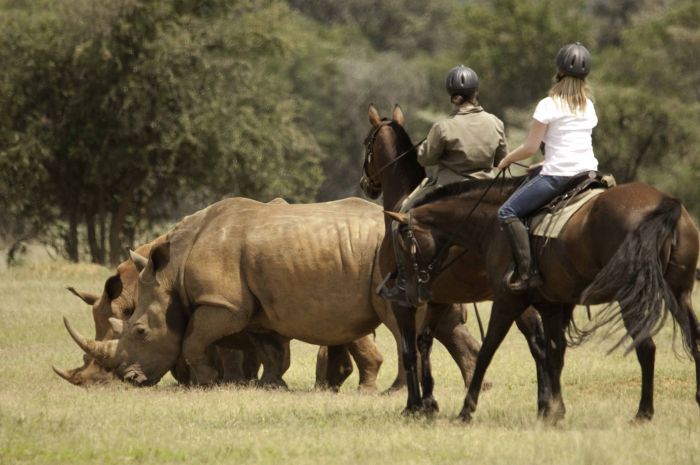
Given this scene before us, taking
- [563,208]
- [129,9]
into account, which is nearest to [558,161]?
[563,208]

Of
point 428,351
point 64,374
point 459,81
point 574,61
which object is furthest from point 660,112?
point 574,61

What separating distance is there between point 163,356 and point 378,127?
132 inches

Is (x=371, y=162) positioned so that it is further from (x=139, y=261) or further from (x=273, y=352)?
(x=139, y=261)

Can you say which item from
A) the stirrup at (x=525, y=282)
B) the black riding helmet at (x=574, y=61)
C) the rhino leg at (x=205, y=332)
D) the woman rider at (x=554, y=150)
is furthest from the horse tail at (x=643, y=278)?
the rhino leg at (x=205, y=332)

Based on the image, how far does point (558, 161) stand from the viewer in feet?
33.3

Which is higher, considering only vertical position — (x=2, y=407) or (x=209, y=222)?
(x=209, y=222)

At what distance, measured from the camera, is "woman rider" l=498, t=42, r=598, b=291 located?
9.98 m

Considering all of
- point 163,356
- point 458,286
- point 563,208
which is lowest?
point 163,356

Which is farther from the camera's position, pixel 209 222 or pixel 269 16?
pixel 269 16

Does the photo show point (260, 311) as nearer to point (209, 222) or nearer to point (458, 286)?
point (209, 222)

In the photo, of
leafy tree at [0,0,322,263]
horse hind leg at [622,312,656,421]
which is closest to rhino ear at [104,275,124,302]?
horse hind leg at [622,312,656,421]

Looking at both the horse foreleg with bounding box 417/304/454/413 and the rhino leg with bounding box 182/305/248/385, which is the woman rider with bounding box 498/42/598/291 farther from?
the rhino leg with bounding box 182/305/248/385

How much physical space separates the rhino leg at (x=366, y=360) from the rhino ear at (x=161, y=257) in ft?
6.73

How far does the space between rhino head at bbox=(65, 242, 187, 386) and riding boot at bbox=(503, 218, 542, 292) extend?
487 cm
